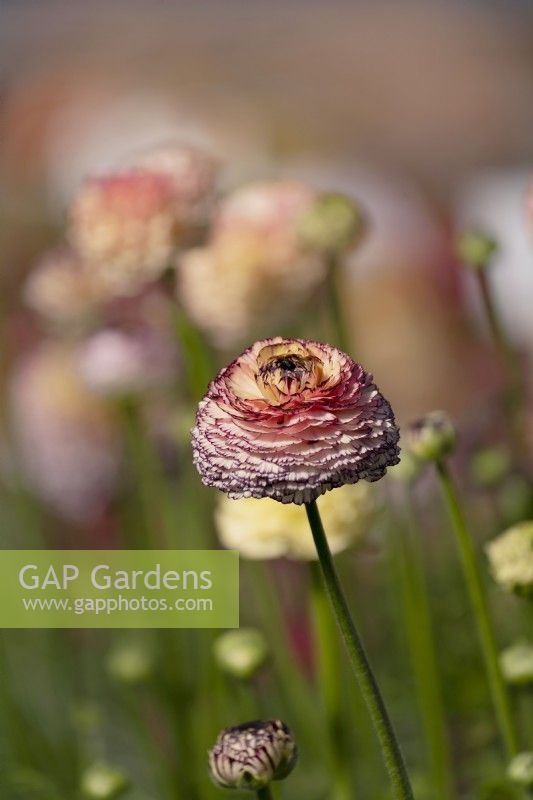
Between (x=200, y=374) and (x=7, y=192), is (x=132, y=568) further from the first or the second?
(x=7, y=192)

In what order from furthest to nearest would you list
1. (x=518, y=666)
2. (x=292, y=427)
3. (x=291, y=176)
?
(x=291, y=176)
(x=518, y=666)
(x=292, y=427)

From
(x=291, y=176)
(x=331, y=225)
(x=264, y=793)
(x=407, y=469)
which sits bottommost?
(x=264, y=793)

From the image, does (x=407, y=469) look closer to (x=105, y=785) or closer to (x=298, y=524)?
(x=298, y=524)

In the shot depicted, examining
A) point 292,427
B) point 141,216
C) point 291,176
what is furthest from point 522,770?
point 291,176

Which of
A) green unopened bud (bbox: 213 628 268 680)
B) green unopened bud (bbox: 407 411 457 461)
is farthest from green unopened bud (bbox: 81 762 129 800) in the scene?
green unopened bud (bbox: 407 411 457 461)

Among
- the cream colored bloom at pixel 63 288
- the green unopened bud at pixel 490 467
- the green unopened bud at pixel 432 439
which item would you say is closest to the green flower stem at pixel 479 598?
the green unopened bud at pixel 432 439
